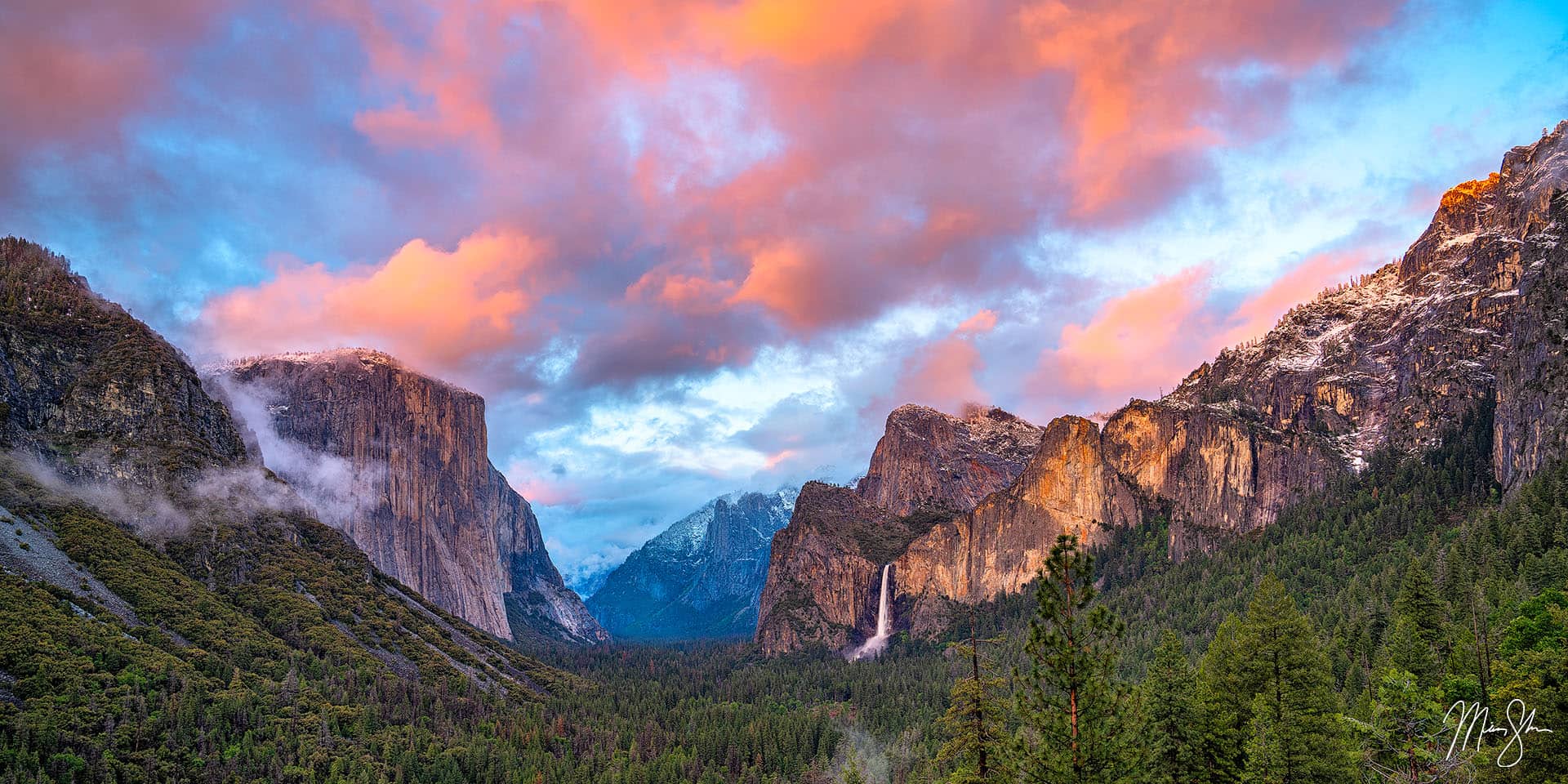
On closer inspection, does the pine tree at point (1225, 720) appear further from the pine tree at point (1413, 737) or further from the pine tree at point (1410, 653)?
the pine tree at point (1410, 653)

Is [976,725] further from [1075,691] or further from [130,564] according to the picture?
[130,564]

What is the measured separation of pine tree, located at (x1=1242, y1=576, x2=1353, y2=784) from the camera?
168 feet

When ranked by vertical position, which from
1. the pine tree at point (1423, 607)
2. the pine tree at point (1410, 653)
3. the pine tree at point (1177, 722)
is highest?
the pine tree at point (1423, 607)

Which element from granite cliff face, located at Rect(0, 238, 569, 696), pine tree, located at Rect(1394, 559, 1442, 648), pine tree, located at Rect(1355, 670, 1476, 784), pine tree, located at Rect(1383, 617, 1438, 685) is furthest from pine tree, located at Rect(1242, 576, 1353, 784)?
granite cliff face, located at Rect(0, 238, 569, 696)

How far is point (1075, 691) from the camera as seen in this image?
1612 inches

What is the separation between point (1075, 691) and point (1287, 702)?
975 inches

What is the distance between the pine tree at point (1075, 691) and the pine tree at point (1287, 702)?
15.2 m

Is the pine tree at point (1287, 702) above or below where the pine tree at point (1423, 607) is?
below

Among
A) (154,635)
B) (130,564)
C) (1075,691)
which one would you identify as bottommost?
(1075,691)

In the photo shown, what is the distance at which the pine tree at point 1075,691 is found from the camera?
133ft

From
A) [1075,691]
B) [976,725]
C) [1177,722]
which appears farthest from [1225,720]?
[1075,691]

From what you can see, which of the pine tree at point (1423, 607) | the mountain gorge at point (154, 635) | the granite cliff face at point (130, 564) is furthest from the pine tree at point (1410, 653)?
the granite cliff face at point (130, 564)

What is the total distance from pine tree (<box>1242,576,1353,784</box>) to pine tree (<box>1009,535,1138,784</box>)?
49.9 feet

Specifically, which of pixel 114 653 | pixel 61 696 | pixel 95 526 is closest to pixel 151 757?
pixel 61 696
